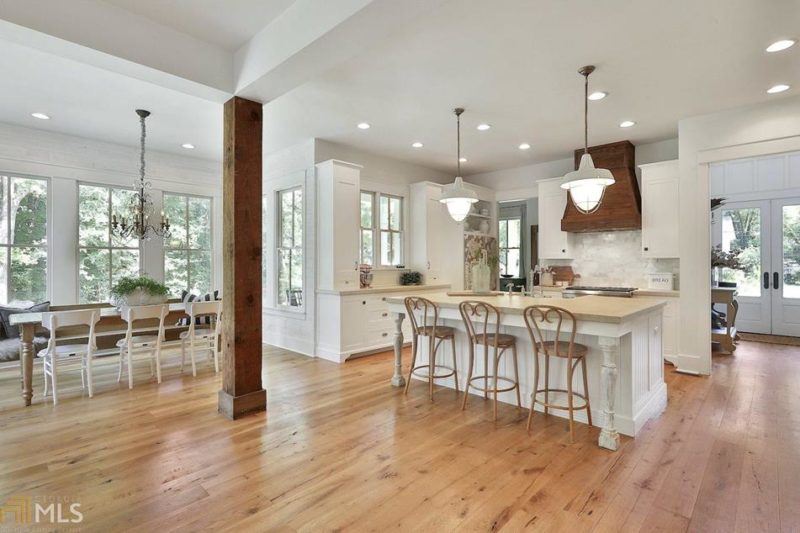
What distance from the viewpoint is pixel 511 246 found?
9.75 m

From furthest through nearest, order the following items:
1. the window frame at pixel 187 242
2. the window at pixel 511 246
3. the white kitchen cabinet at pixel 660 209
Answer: the window at pixel 511 246
the window frame at pixel 187 242
the white kitchen cabinet at pixel 660 209

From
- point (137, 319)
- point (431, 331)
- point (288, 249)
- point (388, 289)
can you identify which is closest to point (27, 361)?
point (137, 319)

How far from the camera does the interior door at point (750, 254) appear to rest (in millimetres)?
6789

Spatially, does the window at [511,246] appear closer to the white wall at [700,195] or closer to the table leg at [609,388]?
the white wall at [700,195]

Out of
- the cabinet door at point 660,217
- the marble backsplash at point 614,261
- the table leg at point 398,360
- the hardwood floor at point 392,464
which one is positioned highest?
the cabinet door at point 660,217

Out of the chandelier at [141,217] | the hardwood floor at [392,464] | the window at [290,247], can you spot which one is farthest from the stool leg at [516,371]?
the chandelier at [141,217]

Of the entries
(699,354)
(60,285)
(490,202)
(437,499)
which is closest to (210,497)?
(437,499)

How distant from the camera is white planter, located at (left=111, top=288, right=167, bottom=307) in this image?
13.6 ft

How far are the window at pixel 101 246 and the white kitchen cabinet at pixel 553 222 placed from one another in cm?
605

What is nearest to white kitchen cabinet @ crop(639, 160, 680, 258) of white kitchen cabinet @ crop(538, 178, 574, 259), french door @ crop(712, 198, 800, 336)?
white kitchen cabinet @ crop(538, 178, 574, 259)

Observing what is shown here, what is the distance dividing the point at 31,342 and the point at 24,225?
220 centimetres

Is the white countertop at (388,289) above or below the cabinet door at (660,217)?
below

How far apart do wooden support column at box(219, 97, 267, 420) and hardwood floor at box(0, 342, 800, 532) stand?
0.22 metres

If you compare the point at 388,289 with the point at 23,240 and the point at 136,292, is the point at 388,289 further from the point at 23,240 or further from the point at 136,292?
the point at 23,240
